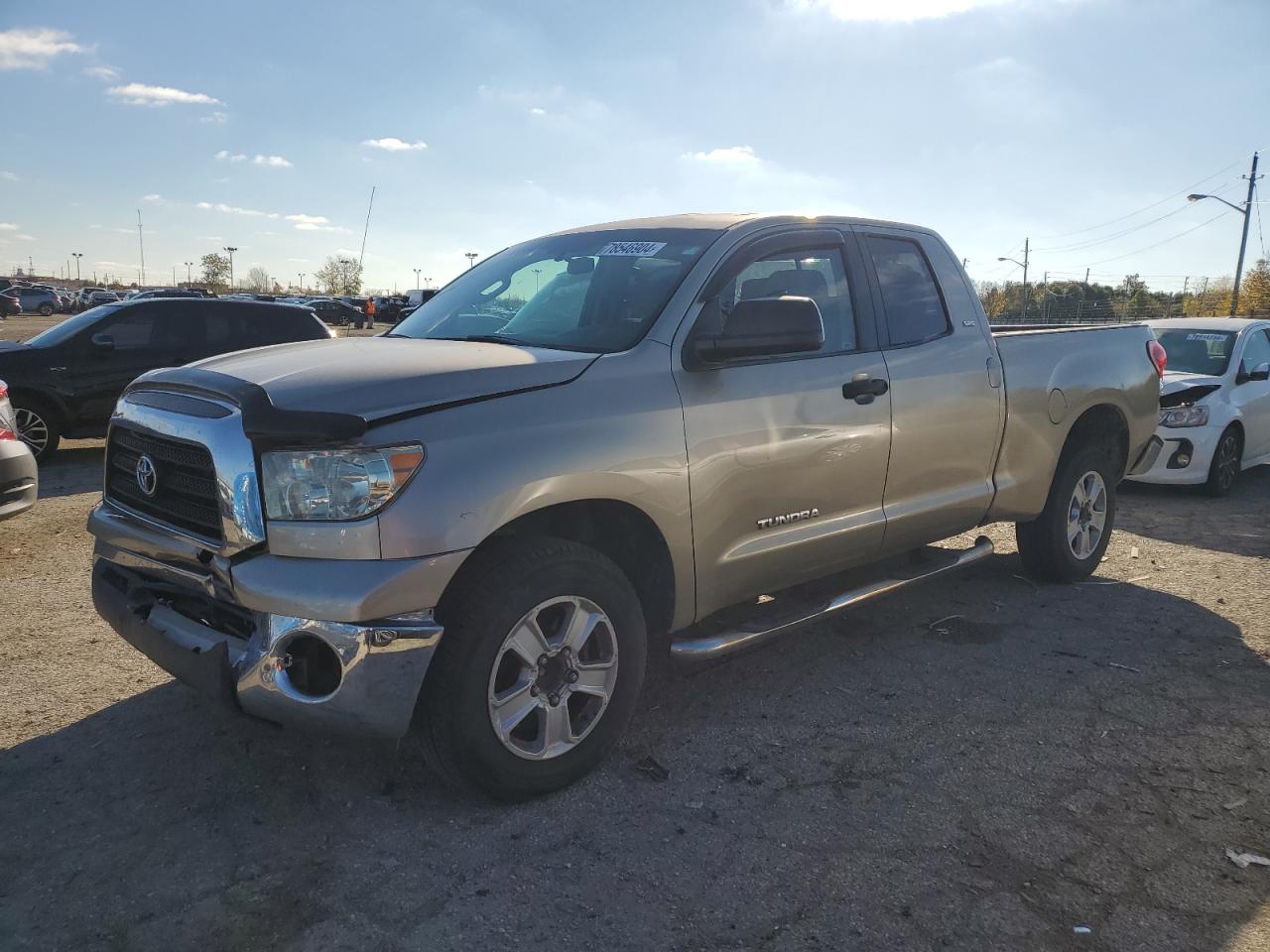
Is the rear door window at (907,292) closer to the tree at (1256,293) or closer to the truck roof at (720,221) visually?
the truck roof at (720,221)

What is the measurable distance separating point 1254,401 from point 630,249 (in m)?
7.63

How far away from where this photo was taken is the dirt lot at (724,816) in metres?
2.52

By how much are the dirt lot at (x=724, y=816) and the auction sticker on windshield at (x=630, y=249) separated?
6.02 feet

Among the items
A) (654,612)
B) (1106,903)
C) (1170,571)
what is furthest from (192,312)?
(1106,903)

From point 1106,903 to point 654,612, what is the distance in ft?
5.43

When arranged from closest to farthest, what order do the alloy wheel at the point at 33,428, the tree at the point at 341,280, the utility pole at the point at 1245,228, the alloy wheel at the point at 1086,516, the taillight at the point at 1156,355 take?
the alloy wheel at the point at 1086,516 → the taillight at the point at 1156,355 → the alloy wheel at the point at 33,428 → the utility pole at the point at 1245,228 → the tree at the point at 341,280

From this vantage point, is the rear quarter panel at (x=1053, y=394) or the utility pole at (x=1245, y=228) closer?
the rear quarter panel at (x=1053, y=394)

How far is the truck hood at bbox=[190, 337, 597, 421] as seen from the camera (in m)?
2.78

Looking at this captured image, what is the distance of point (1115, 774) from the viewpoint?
336 cm

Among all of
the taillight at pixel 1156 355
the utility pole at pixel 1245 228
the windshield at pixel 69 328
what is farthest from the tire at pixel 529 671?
the utility pole at pixel 1245 228

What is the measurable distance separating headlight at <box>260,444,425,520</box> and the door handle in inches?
76.2

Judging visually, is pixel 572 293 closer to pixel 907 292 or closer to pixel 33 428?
pixel 907 292

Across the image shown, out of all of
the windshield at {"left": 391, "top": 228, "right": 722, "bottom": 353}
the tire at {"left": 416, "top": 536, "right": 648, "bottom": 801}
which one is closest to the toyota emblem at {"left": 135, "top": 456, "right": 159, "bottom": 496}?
the tire at {"left": 416, "top": 536, "right": 648, "bottom": 801}

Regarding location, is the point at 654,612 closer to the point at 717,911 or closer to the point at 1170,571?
the point at 717,911
